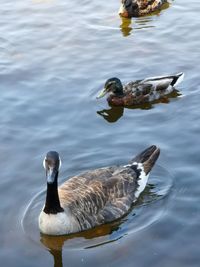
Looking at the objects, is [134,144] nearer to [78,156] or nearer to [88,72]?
[78,156]

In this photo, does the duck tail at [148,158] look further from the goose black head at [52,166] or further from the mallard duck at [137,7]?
the mallard duck at [137,7]

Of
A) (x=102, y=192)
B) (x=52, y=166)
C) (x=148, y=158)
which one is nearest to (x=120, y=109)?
(x=148, y=158)

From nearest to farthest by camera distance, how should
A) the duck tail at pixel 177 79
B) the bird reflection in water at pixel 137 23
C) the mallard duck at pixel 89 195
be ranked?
the mallard duck at pixel 89 195 → the duck tail at pixel 177 79 → the bird reflection in water at pixel 137 23

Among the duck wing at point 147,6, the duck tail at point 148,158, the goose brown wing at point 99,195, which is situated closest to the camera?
the goose brown wing at point 99,195

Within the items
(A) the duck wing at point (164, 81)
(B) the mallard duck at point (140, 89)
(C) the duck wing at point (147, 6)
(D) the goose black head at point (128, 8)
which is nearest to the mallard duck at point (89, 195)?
(B) the mallard duck at point (140, 89)

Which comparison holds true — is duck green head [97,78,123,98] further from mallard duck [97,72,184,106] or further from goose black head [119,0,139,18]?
goose black head [119,0,139,18]

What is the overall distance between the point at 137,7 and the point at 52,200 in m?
11.5

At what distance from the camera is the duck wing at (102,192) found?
35.2ft

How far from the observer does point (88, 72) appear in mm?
16656

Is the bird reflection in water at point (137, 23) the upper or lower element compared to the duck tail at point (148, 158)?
upper

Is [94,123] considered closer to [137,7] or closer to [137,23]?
[137,23]

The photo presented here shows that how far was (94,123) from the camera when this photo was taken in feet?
47.0

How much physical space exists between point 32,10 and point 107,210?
38.5ft

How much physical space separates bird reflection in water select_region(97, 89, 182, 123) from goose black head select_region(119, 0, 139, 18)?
5468mm
